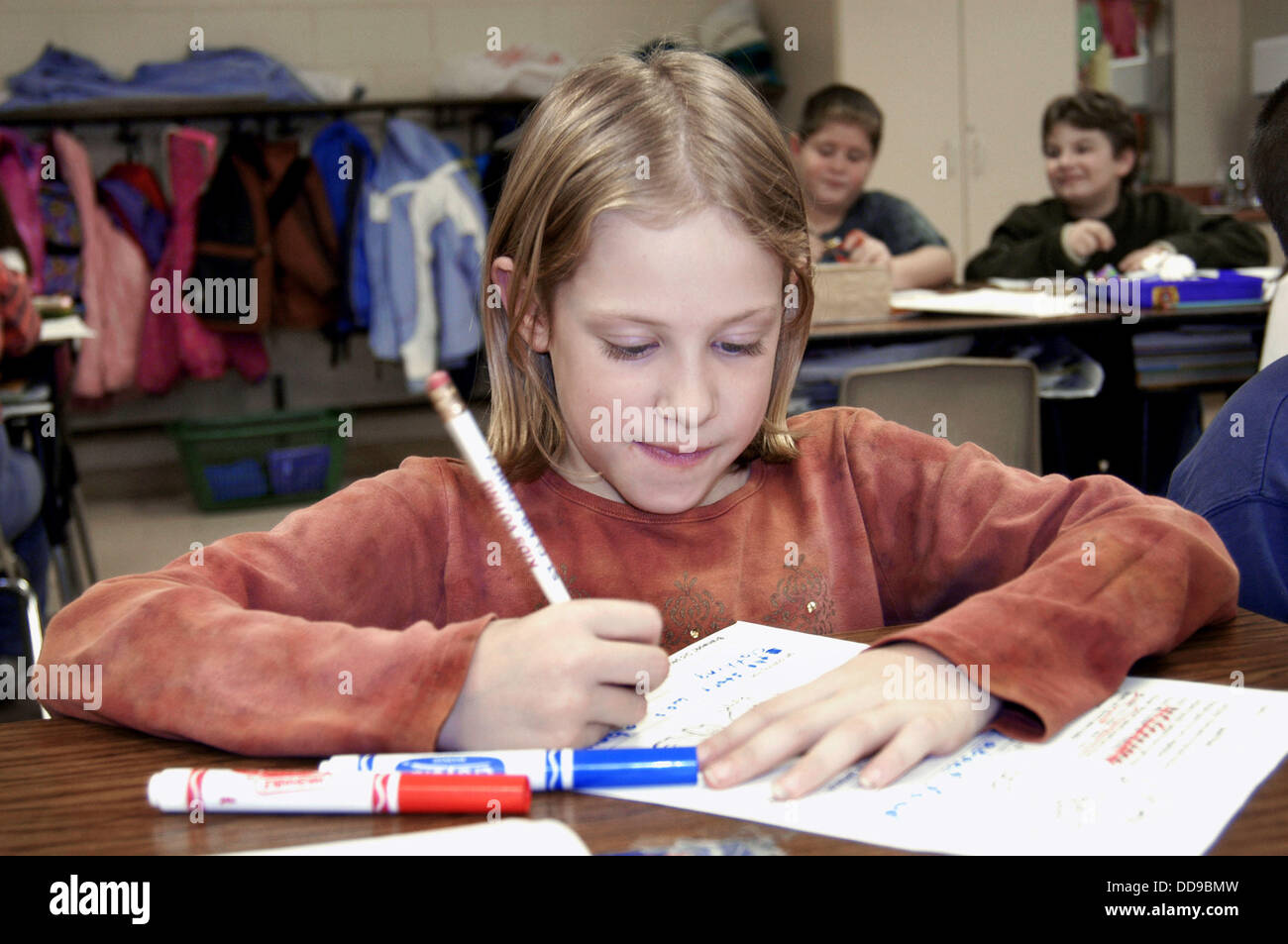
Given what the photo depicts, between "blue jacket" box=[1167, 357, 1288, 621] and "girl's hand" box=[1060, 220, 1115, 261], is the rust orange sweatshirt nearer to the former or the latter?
"blue jacket" box=[1167, 357, 1288, 621]

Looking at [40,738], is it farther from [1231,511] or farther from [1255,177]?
[1255,177]

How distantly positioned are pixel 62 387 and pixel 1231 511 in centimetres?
277

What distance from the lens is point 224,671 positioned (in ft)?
2.03

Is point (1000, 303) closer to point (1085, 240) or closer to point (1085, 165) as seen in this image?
point (1085, 240)

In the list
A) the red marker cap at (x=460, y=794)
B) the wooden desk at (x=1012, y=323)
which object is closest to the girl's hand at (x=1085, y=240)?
the wooden desk at (x=1012, y=323)

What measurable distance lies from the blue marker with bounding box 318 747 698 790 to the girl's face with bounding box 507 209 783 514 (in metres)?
0.34

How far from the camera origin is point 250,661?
2.05 ft

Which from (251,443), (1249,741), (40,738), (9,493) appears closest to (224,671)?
(40,738)

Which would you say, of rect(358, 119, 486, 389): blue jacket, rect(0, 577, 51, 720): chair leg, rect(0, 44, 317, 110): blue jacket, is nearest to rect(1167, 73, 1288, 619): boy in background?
rect(0, 577, 51, 720): chair leg

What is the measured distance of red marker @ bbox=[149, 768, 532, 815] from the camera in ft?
1.70

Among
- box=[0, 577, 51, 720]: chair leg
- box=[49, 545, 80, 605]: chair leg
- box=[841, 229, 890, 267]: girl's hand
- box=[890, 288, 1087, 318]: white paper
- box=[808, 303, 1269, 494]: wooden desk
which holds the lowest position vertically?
box=[49, 545, 80, 605]: chair leg

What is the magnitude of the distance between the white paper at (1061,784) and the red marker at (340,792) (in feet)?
0.20

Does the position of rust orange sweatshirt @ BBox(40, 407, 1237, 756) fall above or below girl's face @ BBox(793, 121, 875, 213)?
below

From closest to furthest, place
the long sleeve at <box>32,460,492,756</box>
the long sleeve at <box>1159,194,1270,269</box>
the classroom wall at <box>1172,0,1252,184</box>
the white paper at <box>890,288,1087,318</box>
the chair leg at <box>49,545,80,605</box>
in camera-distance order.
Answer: the long sleeve at <box>32,460,492,756</box> → the white paper at <box>890,288,1087,318</box> → the chair leg at <box>49,545,80,605</box> → the long sleeve at <box>1159,194,1270,269</box> → the classroom wall at <box>1172,0,1252,184</box>
